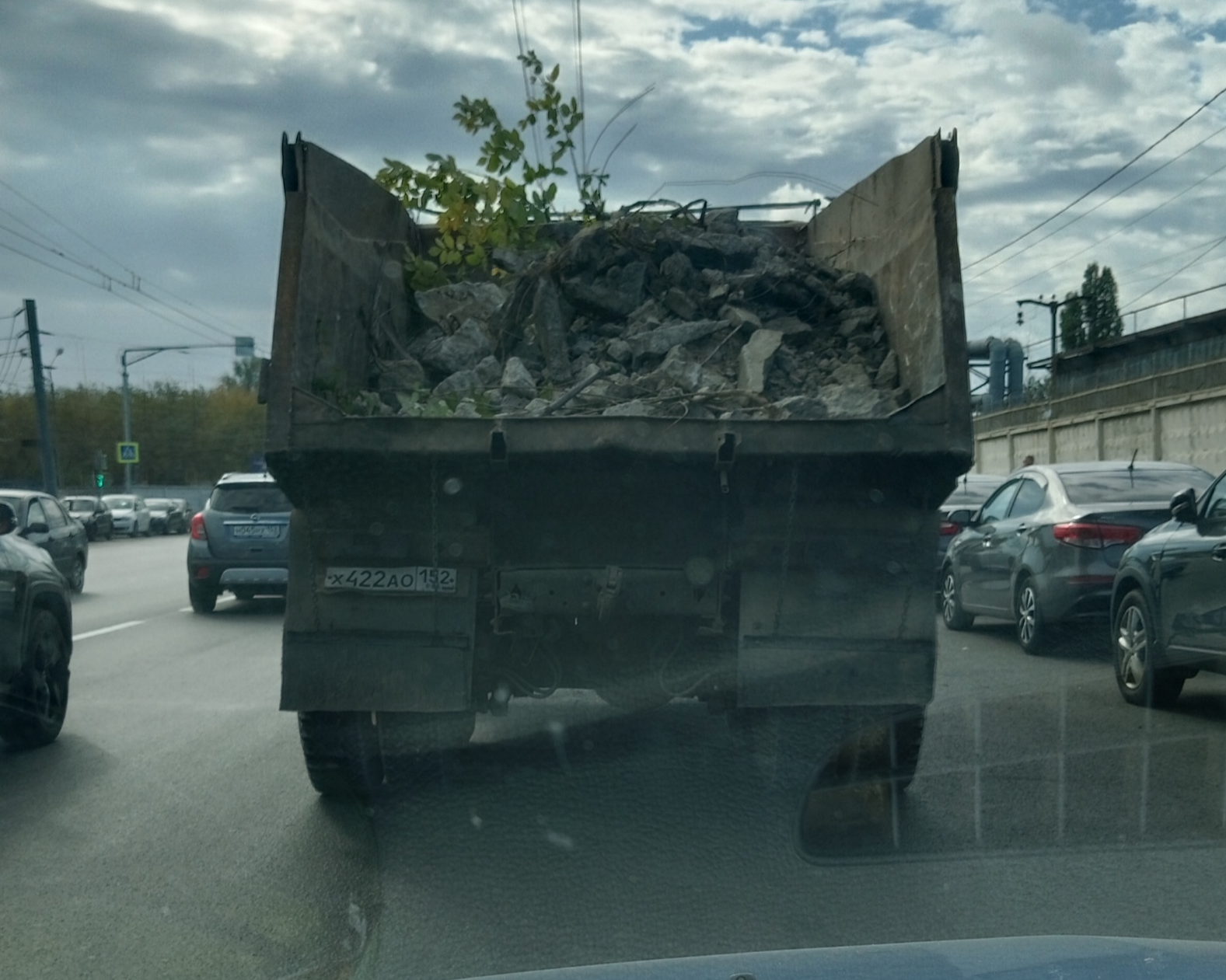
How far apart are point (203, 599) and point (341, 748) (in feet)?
36.9

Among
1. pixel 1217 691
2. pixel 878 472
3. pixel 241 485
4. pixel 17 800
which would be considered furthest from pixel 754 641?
pixel 241 485

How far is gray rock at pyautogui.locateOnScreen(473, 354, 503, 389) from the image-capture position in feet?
23.0

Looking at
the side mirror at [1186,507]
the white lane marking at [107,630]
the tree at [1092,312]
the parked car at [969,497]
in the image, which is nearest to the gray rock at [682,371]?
the side mirror at [1186,507]

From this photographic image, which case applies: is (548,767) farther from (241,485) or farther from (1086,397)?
(1086,397)

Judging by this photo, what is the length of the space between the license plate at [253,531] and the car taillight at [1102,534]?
9163mm

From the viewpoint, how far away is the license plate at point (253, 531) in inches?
660

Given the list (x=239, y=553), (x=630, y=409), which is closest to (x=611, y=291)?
(x=630, y=409)

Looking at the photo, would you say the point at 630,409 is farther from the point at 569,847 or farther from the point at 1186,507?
the point at 1186,507

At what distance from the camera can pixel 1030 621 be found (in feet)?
38.5

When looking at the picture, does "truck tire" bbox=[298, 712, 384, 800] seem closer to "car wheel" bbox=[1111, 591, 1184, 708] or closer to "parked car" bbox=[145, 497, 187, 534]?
"car wheel" bbox=[1111, 591, 1184, 708]

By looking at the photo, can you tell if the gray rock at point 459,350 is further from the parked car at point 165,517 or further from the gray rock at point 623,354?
the parked car at point 165,517

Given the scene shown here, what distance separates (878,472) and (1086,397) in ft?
104

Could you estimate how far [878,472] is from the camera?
576cm

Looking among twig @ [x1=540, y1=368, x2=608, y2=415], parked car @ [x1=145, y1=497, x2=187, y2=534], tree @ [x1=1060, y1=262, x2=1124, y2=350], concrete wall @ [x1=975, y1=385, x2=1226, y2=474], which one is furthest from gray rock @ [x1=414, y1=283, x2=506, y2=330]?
tree @ [x1=1060, y1=262, x2=1124, y2=350]
